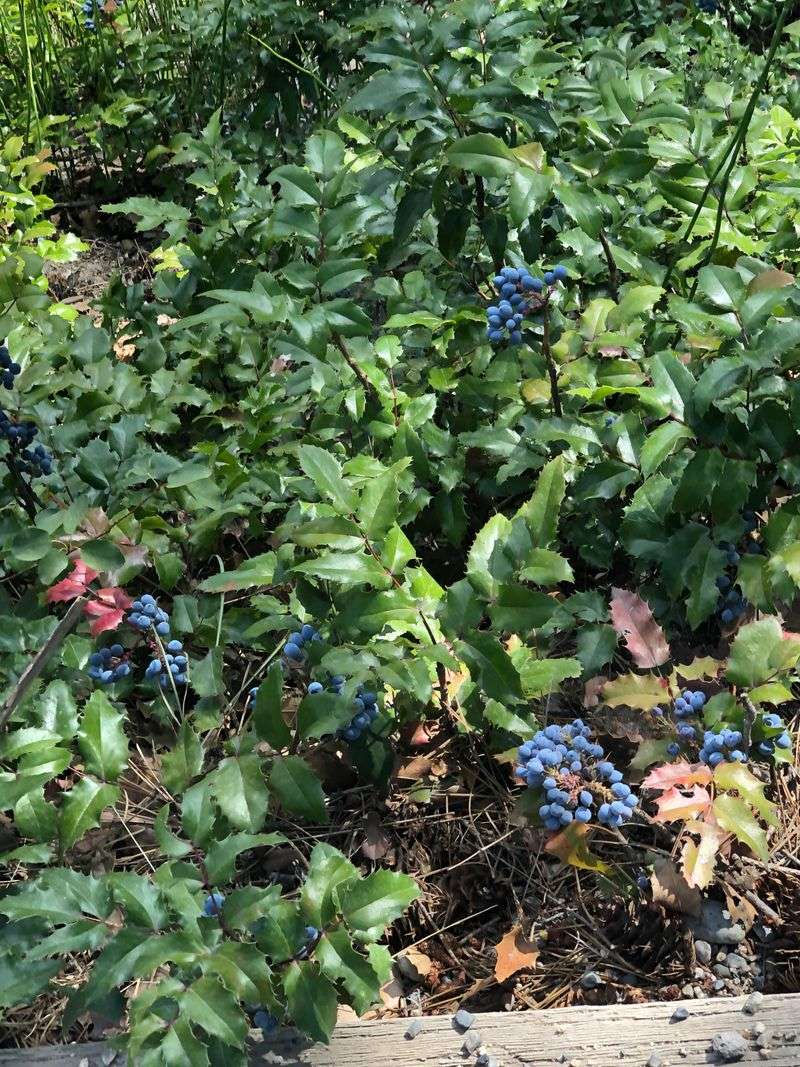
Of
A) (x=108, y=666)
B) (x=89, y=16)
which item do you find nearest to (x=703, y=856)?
(x=108, y=666)

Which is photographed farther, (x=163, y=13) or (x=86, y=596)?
(x=163, y=13)

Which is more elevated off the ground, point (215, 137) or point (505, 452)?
point (215, 137)

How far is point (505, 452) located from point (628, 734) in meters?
0.54

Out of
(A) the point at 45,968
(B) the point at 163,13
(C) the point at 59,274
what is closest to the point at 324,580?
(A) the point at 45,968

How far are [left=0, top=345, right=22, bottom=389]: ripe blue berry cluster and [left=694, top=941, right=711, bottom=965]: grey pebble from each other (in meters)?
1.60

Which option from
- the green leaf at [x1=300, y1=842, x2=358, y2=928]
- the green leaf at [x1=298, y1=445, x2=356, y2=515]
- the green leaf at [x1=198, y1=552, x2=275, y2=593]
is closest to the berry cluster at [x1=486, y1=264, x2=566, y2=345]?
the green leaf at [x1=298, y1=445, x2=356, y2=515]

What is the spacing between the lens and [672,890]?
4.97ft

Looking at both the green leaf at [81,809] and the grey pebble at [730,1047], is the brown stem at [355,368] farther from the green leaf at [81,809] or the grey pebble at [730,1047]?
the grey pebble at [730,1047]

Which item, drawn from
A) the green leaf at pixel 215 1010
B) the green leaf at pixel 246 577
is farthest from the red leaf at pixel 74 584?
the green leaf at pixel 215 1010

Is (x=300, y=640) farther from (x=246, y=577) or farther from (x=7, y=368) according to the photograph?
(x=7, y=368)

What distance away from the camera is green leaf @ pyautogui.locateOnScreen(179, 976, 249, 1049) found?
1159 mm

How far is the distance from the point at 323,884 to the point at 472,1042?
0.96 feet

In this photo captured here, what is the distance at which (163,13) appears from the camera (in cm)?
375

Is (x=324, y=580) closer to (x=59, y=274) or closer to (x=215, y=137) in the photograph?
(x=215, y=137)
